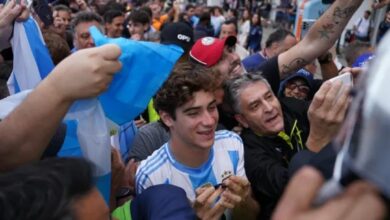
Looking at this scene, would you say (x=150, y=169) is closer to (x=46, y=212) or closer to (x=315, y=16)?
(x=46, y=212)

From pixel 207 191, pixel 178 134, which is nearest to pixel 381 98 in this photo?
pixel 207 191

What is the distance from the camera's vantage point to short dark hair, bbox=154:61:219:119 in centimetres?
186

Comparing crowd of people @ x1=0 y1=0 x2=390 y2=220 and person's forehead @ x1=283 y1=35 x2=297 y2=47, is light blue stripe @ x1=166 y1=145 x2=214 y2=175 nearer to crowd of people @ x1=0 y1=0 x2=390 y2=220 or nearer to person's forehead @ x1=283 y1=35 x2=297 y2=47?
crowd of people @ x1=0 y1=0 x2=390 y2=220

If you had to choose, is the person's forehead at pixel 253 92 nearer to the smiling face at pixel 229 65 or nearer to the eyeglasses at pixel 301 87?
the smiling face at pixel 229 65

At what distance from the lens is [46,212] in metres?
0.88

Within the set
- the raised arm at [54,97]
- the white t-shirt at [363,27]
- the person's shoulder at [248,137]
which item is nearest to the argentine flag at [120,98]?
the raised arm at [54,97]

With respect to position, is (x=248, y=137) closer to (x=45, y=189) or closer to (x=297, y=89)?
(x=297, y=89)

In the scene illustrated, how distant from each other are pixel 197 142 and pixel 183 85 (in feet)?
0.86

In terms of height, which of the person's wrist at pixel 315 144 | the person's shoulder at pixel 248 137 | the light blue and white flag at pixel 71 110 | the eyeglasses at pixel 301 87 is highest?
the light blue and white flag at pixel 71 110

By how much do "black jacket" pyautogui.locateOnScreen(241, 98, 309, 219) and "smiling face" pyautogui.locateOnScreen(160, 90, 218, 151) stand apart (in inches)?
9.2

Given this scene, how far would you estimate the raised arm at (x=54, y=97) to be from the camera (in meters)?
1.08

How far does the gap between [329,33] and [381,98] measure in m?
1.75

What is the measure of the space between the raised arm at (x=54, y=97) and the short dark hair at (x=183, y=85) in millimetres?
754

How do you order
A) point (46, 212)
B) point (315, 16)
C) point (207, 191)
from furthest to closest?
1. point (315, 16)
2. point (207, 191)
3. point (46, 212)
